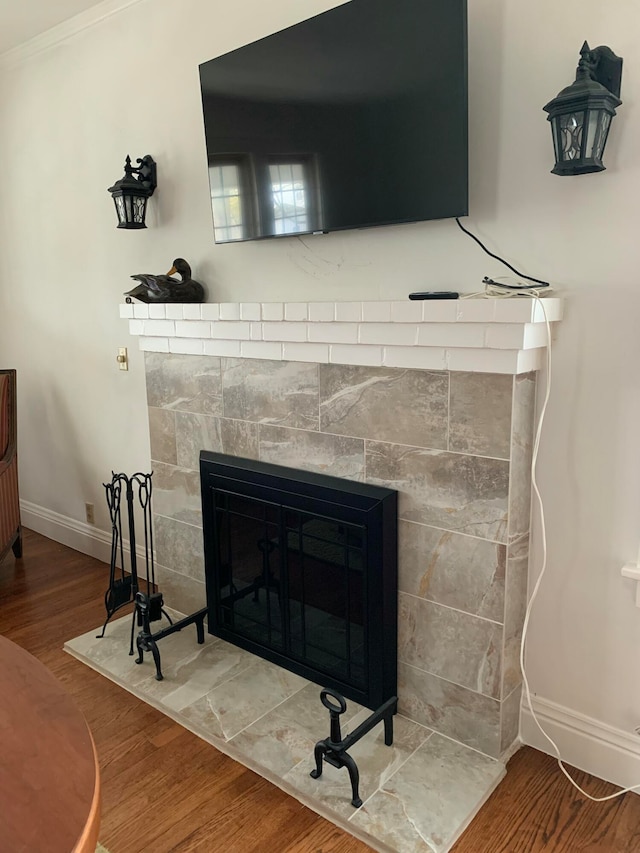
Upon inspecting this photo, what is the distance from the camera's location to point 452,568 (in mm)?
1938

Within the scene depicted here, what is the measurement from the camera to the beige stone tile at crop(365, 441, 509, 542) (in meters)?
1.82

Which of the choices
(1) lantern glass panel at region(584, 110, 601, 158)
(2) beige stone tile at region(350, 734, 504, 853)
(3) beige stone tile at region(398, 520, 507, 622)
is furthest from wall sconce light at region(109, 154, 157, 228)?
(2) beige stone tile at region(350, 734, 504, 853)

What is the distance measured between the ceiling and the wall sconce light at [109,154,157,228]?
2.44ft

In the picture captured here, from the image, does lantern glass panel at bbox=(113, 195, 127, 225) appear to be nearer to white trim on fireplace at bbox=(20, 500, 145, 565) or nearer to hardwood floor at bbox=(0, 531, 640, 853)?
white trim on fireplace at bbox=(20, 500, 145, 565)

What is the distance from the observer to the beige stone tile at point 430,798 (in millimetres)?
1669

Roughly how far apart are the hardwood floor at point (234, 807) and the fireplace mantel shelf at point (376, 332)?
1.16m

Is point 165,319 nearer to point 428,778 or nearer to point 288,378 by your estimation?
point 288,378

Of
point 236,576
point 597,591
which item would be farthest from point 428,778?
point 236,576

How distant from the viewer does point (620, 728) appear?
1840 millimetres

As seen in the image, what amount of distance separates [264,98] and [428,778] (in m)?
2.12

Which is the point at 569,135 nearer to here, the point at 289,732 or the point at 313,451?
the point at 313,451

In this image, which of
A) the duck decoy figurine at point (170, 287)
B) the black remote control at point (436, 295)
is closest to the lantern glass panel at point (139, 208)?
the duck decoy figurine at point (170, 287)

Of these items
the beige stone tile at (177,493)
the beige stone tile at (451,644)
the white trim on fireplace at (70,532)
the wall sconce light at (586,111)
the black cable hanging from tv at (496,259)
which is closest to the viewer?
A: the wall sconce light at (586,111)

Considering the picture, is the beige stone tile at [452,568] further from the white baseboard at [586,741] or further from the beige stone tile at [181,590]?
the beige stone tile at [181,590]
